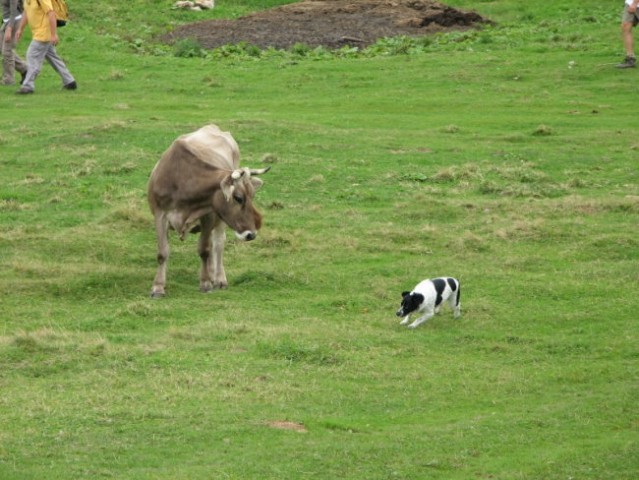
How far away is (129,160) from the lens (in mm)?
24734

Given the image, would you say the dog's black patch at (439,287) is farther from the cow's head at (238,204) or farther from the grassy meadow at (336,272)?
the cow's head at (238,204)

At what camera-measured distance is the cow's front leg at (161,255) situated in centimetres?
1786

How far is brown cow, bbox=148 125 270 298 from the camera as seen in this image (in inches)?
698

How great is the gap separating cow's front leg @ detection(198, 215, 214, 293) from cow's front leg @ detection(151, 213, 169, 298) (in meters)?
0.47

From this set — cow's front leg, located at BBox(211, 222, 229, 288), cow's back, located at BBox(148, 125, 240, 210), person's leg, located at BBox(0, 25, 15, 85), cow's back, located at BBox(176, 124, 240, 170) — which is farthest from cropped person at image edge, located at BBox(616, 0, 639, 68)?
cow's front leg, located at BBox(211, 222, 229, 288)

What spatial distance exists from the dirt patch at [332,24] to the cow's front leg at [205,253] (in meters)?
19.6

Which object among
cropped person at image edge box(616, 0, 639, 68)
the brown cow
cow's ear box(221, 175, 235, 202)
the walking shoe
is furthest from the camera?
the walking shoe

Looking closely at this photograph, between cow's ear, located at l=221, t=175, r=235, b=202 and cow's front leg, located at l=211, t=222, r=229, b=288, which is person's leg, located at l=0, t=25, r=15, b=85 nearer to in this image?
cow's front leg, located at l=211, t=222, r=229, b=288

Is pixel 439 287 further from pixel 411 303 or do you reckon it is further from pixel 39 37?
pixel 39 37

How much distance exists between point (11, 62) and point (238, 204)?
608 inches

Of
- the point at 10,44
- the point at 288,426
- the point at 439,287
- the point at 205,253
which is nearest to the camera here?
the point at 288,426

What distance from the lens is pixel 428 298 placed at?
16.2m

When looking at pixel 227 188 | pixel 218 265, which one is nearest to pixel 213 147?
pixel 227 188

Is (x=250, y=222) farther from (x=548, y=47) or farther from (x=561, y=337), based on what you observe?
(x=548, y=47)
